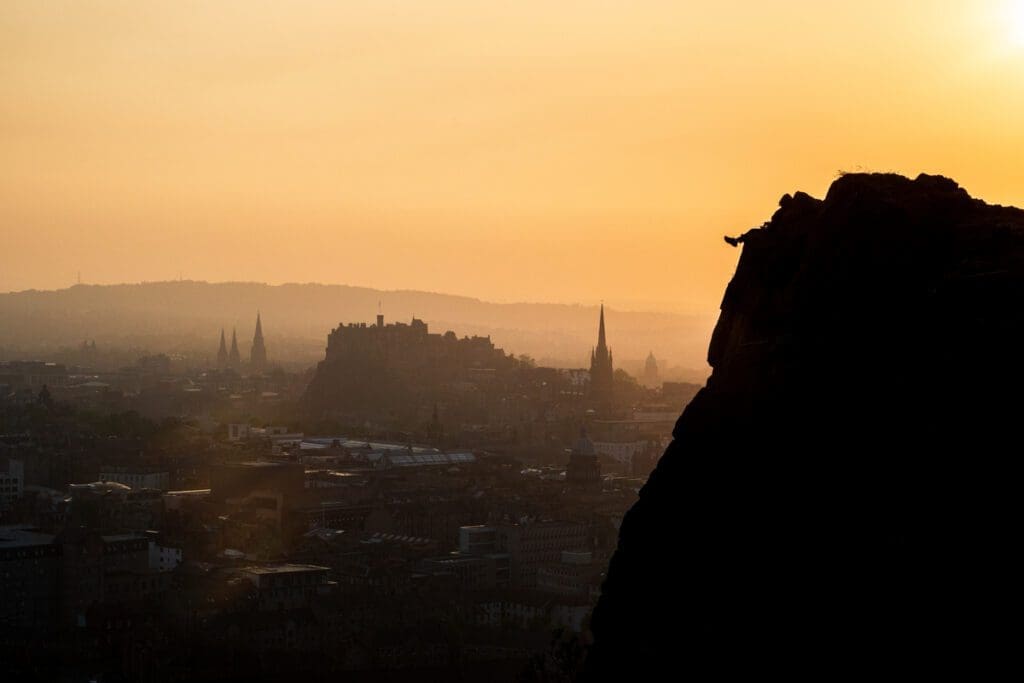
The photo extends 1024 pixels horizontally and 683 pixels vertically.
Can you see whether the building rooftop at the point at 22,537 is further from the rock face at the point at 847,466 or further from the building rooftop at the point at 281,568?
the rock face at the point at 847,466

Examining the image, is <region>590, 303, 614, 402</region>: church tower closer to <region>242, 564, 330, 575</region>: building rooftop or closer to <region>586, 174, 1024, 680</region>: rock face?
<region>242, 564, 330, 575</region>: building rooftop

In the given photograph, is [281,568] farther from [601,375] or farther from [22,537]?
[601,375]

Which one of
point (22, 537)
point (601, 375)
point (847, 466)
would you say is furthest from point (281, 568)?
point (601, 375)

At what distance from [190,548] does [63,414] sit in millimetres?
49957

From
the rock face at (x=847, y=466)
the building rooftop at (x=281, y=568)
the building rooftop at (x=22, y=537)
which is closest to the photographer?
the rock face at (x=847, y=466)

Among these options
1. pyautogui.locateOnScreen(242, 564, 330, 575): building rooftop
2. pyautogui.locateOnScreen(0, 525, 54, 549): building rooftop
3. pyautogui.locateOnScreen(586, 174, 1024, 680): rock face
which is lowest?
pyautogui.locateOnScreen(242, 564, 330, 575): building rooftop

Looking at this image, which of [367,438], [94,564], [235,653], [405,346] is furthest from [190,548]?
[405,346]

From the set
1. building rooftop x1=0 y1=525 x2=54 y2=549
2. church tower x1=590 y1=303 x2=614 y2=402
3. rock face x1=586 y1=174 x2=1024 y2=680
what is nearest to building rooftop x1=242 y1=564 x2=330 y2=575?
building rooftop x1=0 y1=525 x2=54 y2=549

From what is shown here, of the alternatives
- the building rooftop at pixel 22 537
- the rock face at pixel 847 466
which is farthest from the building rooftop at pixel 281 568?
the rock face at pixel 847 466

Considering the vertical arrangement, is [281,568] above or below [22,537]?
below

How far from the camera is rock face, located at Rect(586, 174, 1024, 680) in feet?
31.8

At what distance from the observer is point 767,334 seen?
38.2ft

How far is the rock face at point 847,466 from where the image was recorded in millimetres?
9695

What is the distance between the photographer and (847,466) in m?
10.5
